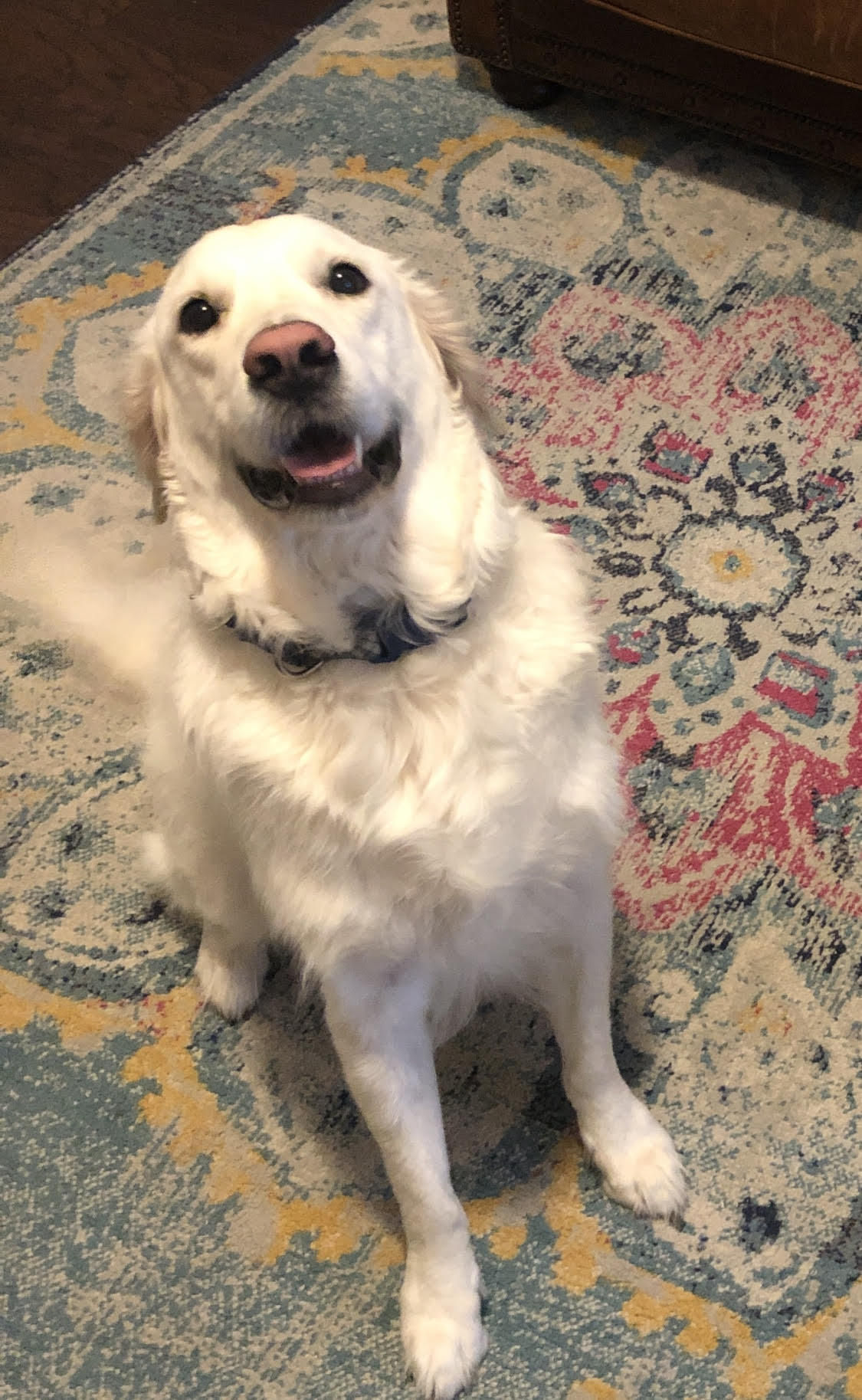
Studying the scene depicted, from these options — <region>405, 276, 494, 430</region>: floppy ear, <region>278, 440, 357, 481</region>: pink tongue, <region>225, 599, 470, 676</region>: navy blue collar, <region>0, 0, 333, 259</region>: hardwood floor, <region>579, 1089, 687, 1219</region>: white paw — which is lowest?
<region>579, 1089, 687, 1219</region>: white paw

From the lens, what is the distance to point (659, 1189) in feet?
4.14

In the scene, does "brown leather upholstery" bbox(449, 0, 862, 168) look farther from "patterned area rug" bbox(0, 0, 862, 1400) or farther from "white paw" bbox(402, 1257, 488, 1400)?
"white paw" bbox(402, 1257, 488, 1400)

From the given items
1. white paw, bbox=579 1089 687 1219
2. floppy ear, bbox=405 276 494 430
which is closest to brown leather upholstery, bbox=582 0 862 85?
floppy ear, bbox=405 276 494 430

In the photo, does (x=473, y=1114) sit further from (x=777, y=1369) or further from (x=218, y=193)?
(x=218, y=193)

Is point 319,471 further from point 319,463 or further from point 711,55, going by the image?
point 711,55

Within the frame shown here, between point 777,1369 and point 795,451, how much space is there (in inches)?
52.5

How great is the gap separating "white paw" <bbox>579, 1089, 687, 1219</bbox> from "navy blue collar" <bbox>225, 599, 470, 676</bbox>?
59cm

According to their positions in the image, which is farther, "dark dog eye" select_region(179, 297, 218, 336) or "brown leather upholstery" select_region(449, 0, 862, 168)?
"brown leather upholstery" select_region(449, 0, 862, 168)

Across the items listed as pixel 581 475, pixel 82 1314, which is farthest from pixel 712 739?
pixel 82 1314

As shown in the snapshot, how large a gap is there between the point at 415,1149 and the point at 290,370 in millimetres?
723

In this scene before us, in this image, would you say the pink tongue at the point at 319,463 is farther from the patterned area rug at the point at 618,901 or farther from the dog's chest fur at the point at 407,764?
the patterned area rug at the point at 618,901

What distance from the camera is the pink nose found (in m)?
0.90

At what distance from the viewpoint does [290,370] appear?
906 mm

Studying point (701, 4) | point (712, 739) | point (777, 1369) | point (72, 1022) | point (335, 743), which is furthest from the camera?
point (701, 4)
